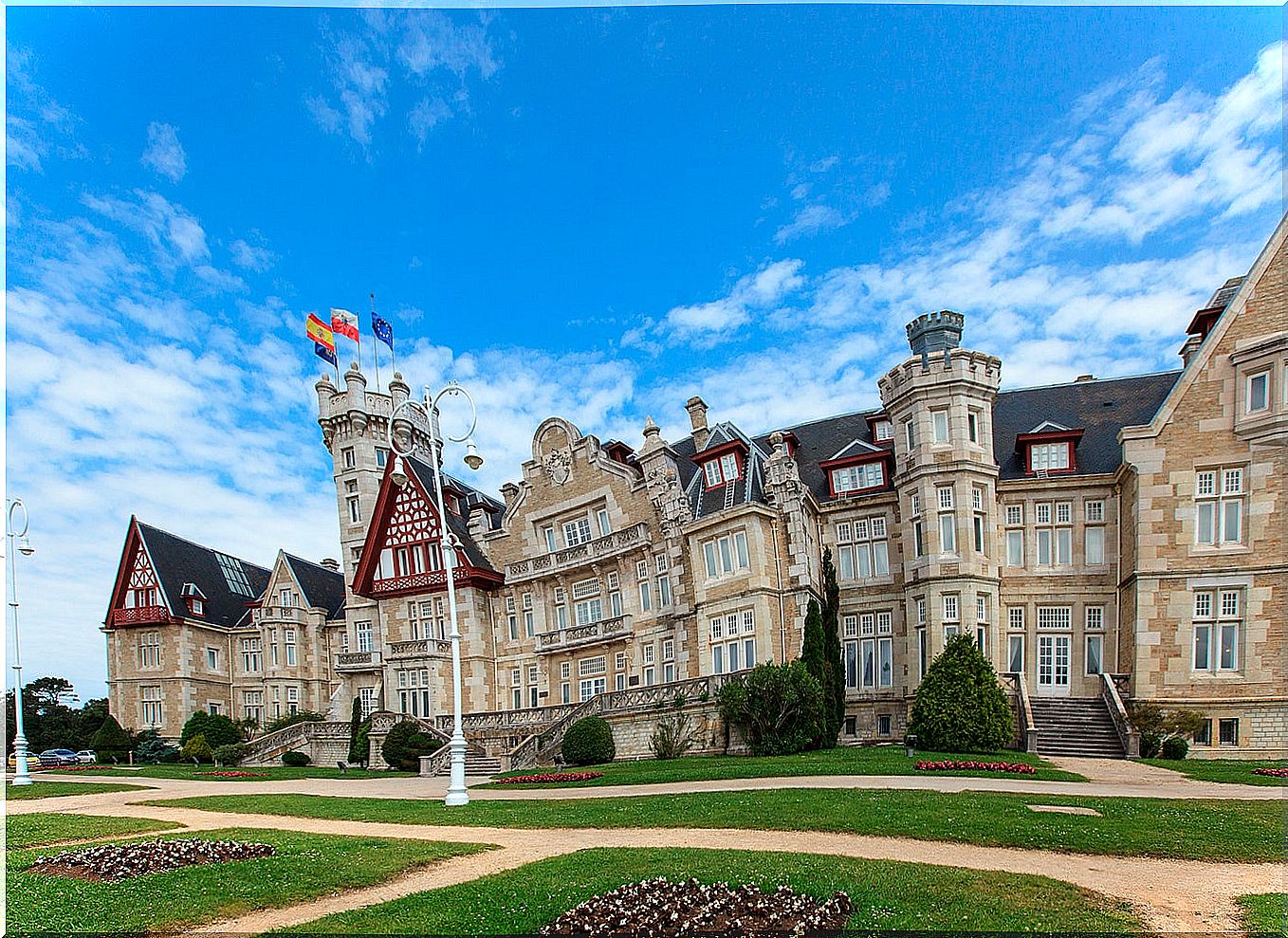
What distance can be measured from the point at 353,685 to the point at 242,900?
36.3m

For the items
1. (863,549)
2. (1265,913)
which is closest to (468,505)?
(863,549)

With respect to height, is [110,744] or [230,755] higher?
[230,755]

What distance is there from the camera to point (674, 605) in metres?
31.4

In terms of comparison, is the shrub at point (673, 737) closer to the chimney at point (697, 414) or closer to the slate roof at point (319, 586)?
the chimney at point (697, 414)

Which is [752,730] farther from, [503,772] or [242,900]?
[242,900]

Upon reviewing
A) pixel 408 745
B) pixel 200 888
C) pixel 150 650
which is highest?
pixel 200 888

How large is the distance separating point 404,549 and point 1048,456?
31.6 metres

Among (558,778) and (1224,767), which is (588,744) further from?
(1224,767)

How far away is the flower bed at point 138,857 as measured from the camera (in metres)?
9.39

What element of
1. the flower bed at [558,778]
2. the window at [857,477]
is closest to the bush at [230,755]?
the flower bed at [558,778]

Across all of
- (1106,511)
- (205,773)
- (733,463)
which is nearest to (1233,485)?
(1106,511)

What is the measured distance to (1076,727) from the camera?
23.7 m

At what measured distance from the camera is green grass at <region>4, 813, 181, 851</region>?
503 inches

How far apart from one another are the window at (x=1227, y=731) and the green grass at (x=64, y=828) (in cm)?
2860
